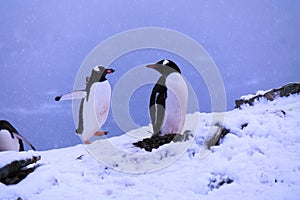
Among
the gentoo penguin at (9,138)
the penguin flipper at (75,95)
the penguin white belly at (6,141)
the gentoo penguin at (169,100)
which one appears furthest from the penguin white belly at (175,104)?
the penguin white belly at (6,141)

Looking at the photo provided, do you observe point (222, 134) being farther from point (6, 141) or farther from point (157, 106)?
point (6, 141)

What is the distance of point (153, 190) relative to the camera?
15.9 ft

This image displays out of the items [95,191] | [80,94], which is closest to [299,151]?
[95,191]

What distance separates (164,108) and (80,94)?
2859 millimetres

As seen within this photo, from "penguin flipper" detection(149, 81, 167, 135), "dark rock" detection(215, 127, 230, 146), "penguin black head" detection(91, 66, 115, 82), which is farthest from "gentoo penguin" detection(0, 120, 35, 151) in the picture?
"dark rock" detection(215, 127, 230, 146)

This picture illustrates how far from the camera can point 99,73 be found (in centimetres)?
931

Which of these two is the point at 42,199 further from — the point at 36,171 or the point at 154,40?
the point at 154,40

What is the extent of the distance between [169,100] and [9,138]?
3.99m

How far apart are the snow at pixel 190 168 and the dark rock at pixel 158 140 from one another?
0.59 ft

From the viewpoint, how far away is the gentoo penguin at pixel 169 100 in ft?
24.3

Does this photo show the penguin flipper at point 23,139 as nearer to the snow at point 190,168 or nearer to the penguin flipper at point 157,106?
the snow at point 190,168

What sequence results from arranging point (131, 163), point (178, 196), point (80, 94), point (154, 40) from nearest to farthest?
point (178, 196)
point (131, 163)
point (154, 40)
point (80, 94)

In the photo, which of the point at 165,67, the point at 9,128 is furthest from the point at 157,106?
the point at 9,128

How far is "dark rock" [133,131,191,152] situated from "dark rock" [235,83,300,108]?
6845mm
